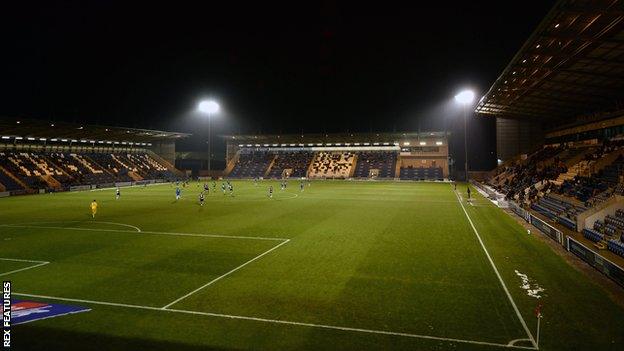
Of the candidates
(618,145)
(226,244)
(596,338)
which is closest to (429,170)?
(618,145)

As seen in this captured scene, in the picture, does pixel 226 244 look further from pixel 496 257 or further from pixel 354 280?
pixel 496 257

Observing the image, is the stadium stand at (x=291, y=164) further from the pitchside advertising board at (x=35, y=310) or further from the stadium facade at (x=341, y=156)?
the pitchside advertising board at (x=35, y=310)

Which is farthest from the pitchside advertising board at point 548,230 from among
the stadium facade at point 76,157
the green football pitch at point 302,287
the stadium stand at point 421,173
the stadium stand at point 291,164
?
the stadium stand at point 291,164

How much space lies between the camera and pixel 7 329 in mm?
7367

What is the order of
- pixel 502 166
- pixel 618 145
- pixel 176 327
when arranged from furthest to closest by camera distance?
pixel 502 166
pixel 618 145
pixel 176 327

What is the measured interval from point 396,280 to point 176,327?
691 cm

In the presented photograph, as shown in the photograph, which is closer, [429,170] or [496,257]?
[496,257]

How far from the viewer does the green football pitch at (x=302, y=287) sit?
8.75 metres

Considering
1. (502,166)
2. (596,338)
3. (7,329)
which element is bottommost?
(596,338)

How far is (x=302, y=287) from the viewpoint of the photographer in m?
12.2

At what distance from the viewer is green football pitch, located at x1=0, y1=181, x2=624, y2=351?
8.75 metres

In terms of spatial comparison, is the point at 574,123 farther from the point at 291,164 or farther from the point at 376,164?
the point at 291,164

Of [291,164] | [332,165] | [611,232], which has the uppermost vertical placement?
[291,164]

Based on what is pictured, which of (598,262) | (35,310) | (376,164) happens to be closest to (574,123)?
(598,262)
